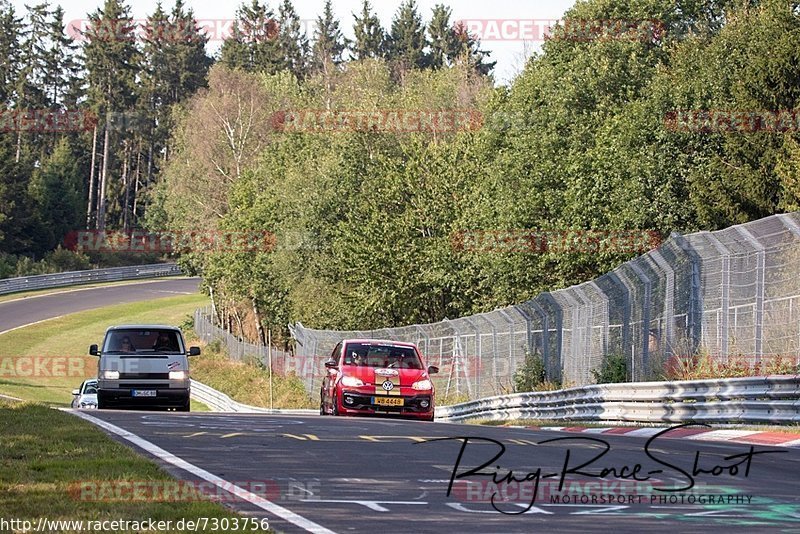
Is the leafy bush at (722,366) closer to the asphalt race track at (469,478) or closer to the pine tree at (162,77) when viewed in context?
the asphalt race track at (469,478)

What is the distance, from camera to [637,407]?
76.2 ft

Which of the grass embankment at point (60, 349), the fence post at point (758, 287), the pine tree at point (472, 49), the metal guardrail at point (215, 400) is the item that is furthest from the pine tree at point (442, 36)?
the fence post at point (758, 287)

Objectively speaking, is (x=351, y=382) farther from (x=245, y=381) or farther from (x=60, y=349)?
(x=60, y=349)

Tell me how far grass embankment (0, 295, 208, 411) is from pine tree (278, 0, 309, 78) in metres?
42.4

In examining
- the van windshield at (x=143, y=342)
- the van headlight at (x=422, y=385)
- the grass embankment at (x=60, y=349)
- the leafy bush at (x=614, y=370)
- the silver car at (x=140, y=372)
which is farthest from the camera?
the grass embankment at (x=60, y=349)

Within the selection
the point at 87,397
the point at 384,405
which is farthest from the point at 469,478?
the point at 87,397

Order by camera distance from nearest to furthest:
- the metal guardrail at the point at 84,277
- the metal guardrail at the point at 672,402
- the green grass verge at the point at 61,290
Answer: the metal guardrail at the point at 672,402 < the green grass verge at the point at 61,290 < the metal guardrail at the point at 84,277

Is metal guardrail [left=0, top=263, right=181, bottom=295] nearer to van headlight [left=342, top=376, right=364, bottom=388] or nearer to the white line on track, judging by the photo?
van headlight [left=342, top=376, right=364, bottom=388]

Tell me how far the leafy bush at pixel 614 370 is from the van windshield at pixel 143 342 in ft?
27.3

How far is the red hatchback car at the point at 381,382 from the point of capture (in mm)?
24500

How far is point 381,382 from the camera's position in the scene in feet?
80.3

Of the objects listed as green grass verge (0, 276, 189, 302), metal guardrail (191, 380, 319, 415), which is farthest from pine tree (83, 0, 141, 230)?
metal guardrail (191, 380, 319, 415)

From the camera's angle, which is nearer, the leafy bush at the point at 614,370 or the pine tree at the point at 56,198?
the leafy bush at the point at 614,370

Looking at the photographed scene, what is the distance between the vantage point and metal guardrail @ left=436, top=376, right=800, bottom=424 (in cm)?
1869
